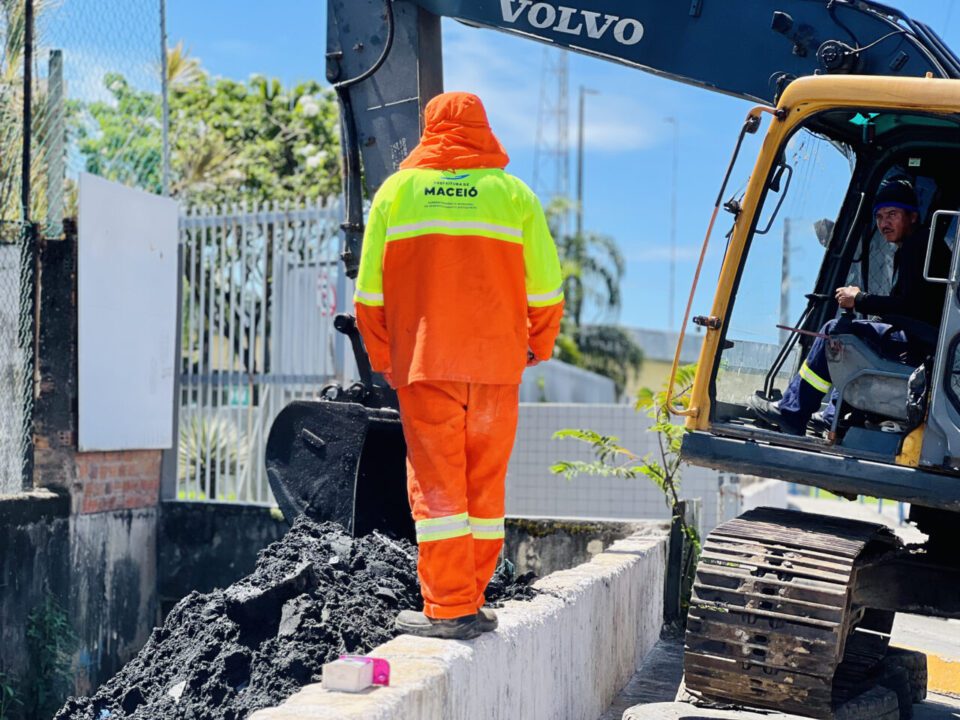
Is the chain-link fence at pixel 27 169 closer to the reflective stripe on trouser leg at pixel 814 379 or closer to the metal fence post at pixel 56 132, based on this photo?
the metal fence post at pixel 56 132

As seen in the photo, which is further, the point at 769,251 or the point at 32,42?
the point at 32,42

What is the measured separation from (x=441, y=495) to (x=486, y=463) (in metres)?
0.24

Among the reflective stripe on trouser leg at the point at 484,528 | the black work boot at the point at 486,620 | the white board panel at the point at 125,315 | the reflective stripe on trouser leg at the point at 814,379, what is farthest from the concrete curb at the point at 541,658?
the white board panel at the point at 125,315

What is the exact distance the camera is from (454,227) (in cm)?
450

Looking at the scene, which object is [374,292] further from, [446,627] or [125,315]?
[125,315]

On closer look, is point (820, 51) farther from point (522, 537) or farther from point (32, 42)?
point (32, 42)

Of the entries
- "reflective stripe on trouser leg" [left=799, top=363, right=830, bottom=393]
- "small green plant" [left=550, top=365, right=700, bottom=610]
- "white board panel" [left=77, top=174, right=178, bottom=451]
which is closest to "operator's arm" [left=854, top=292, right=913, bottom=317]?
"reflective stripe on trouser leg" [left=799, top=363, right=830, bottom=393]

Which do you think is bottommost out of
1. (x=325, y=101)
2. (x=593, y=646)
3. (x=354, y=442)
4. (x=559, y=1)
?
(x=593, y=646)

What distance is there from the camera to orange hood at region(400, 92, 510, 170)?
15.0 ft

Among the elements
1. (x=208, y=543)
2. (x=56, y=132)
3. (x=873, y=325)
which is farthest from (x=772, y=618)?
(x=56, y=132)

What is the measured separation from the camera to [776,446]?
5.26m

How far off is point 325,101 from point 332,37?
1043 centimetres

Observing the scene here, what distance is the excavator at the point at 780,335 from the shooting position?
15.9 ft

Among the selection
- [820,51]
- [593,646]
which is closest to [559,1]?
[820,51]
